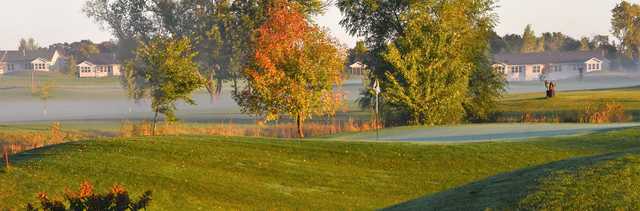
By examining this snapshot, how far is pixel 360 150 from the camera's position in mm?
27844

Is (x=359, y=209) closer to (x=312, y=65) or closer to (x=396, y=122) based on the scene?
(x=312, y=65)

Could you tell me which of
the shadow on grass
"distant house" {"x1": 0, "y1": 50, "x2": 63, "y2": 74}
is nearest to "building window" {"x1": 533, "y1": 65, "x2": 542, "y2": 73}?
"distant house" {"x1": 0, "y1": 50, "x2": 63, "y2": 74}

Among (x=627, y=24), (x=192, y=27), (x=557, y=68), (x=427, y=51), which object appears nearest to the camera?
(x=427, y=51)

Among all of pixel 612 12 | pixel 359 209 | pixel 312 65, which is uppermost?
pixel 612 12

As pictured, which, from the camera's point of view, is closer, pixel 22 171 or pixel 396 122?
pixel 22 171

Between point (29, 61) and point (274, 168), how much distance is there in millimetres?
169669

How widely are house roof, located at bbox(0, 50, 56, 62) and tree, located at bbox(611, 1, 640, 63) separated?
115 m

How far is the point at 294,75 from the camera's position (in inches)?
1668

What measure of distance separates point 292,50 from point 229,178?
19.7 metres

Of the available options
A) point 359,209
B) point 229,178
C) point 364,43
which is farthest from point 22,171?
point 364,43

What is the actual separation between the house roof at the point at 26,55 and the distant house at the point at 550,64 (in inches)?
3740

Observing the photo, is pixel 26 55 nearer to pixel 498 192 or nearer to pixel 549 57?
pixel 549 57

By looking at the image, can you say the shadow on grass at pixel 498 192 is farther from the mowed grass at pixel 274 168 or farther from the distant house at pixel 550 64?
the distant house at pixel 550 64

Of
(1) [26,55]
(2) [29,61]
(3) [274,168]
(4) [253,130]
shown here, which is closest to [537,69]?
(2) [29,61]
